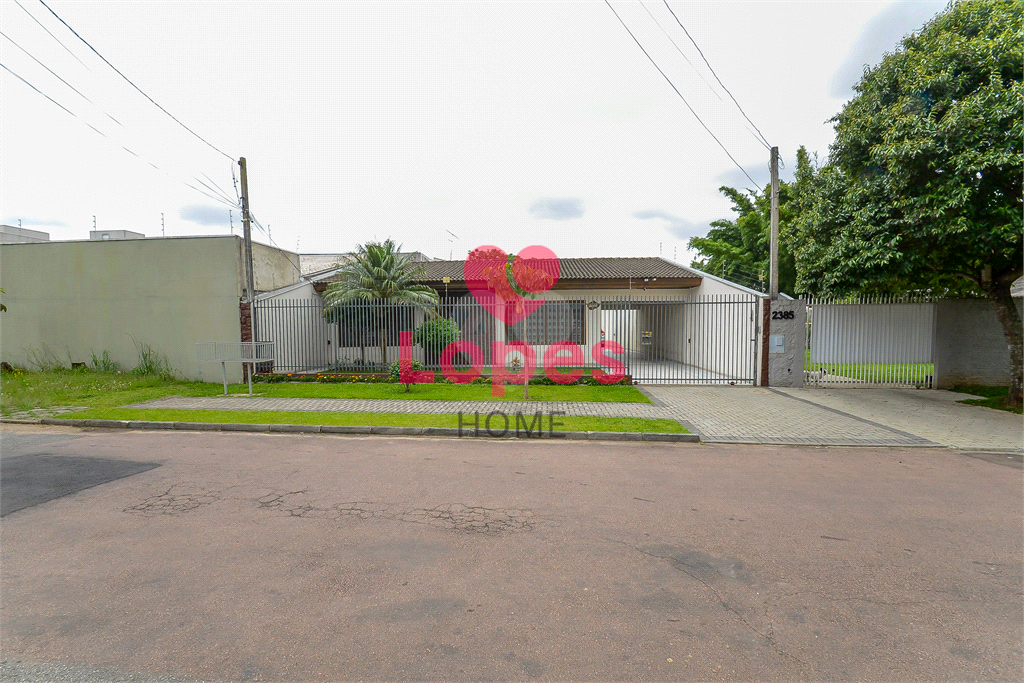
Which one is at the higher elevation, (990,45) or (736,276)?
(990,45)

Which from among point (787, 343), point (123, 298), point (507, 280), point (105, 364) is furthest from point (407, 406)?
point (105, 364)

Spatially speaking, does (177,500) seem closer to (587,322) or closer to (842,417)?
(842,417)

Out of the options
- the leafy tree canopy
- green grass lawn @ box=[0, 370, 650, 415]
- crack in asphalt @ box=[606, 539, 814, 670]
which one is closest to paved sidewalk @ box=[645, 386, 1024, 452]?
green grass lawn @ box=[0, 370, 650, 415]

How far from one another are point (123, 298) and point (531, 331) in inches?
457

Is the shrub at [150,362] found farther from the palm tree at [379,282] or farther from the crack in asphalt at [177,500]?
the crack in asphalt at [177,500]

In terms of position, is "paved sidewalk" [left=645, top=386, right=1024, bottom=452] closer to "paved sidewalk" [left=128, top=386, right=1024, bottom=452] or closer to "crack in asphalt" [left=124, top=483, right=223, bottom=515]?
"paved sidewalk" [left=128, top=386, right=1024, bottom=452]

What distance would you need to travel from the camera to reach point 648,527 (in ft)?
13.8

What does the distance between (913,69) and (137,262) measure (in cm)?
1864

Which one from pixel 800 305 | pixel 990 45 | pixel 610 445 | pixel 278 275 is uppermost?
pixel 990 45

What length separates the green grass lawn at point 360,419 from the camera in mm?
8102

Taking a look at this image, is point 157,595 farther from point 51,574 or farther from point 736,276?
point 736,276

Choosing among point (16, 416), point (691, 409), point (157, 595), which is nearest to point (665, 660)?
point (157, 595)

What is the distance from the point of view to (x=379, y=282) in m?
14.5

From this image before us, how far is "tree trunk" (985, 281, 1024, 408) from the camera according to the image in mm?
10148
